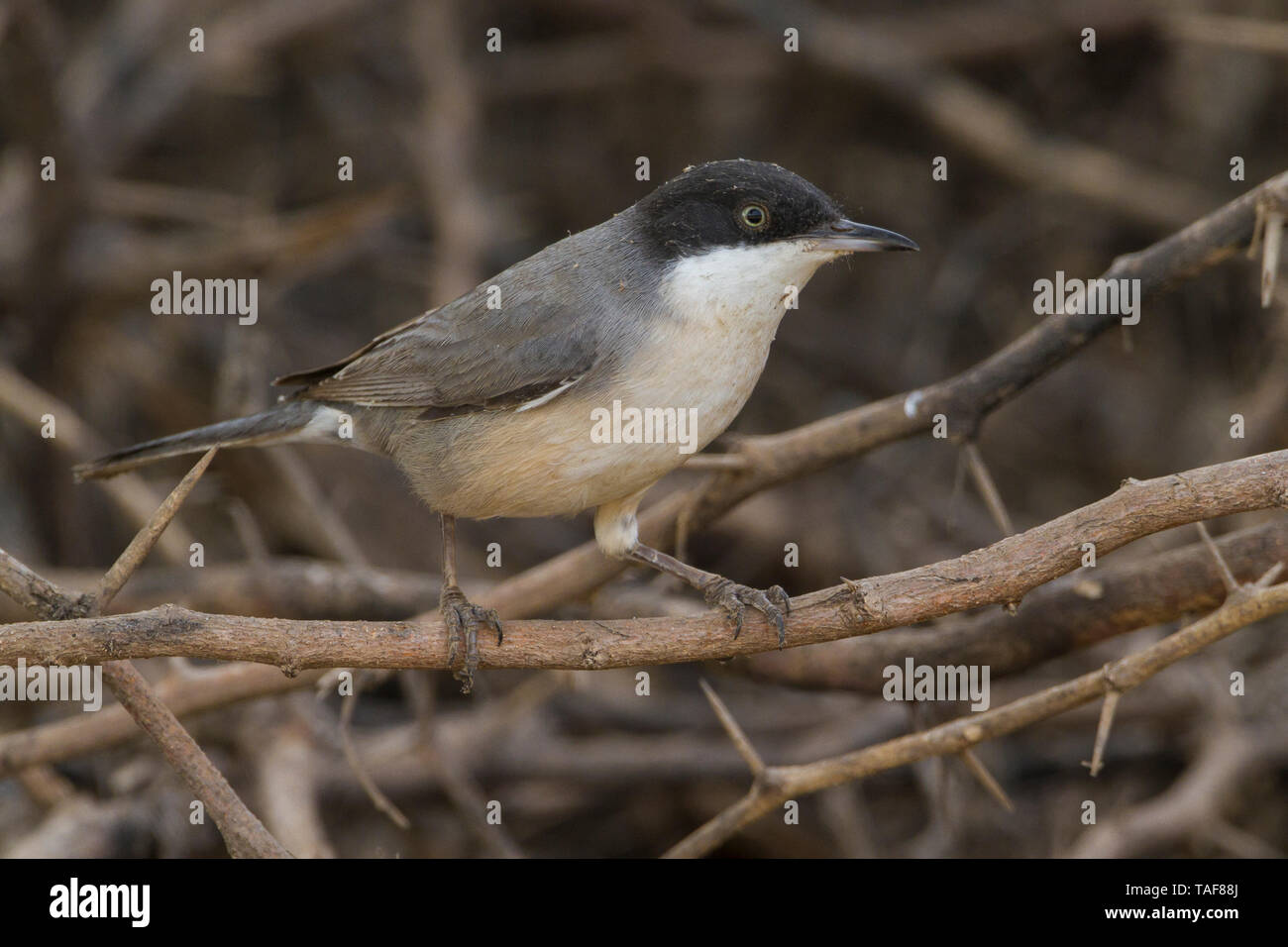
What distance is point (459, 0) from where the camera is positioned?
777 centimetres

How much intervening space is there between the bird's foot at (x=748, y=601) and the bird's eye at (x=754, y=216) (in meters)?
0.93

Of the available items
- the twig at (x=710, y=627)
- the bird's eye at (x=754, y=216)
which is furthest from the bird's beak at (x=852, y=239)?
the twig at (x=710, y=627)

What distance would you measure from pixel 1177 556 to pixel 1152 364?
394cm

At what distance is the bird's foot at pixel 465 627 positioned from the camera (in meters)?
3.08

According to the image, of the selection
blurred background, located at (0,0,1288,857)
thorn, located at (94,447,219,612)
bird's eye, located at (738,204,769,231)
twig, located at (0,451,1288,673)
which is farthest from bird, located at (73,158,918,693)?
thorn, located at (94,447,219,612)

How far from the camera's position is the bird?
325 cm

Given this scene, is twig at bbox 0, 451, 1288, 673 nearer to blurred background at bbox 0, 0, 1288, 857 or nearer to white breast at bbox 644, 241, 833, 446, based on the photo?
white breast at bbox 644, 241, 833, 446

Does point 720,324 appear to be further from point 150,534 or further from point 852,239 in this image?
point 150,534

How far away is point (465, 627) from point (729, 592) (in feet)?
2.20

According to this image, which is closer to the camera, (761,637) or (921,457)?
(761,637)

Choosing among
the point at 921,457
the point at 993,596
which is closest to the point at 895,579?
the point at 993,596

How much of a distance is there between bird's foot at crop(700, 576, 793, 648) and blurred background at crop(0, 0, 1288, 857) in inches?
36.0
